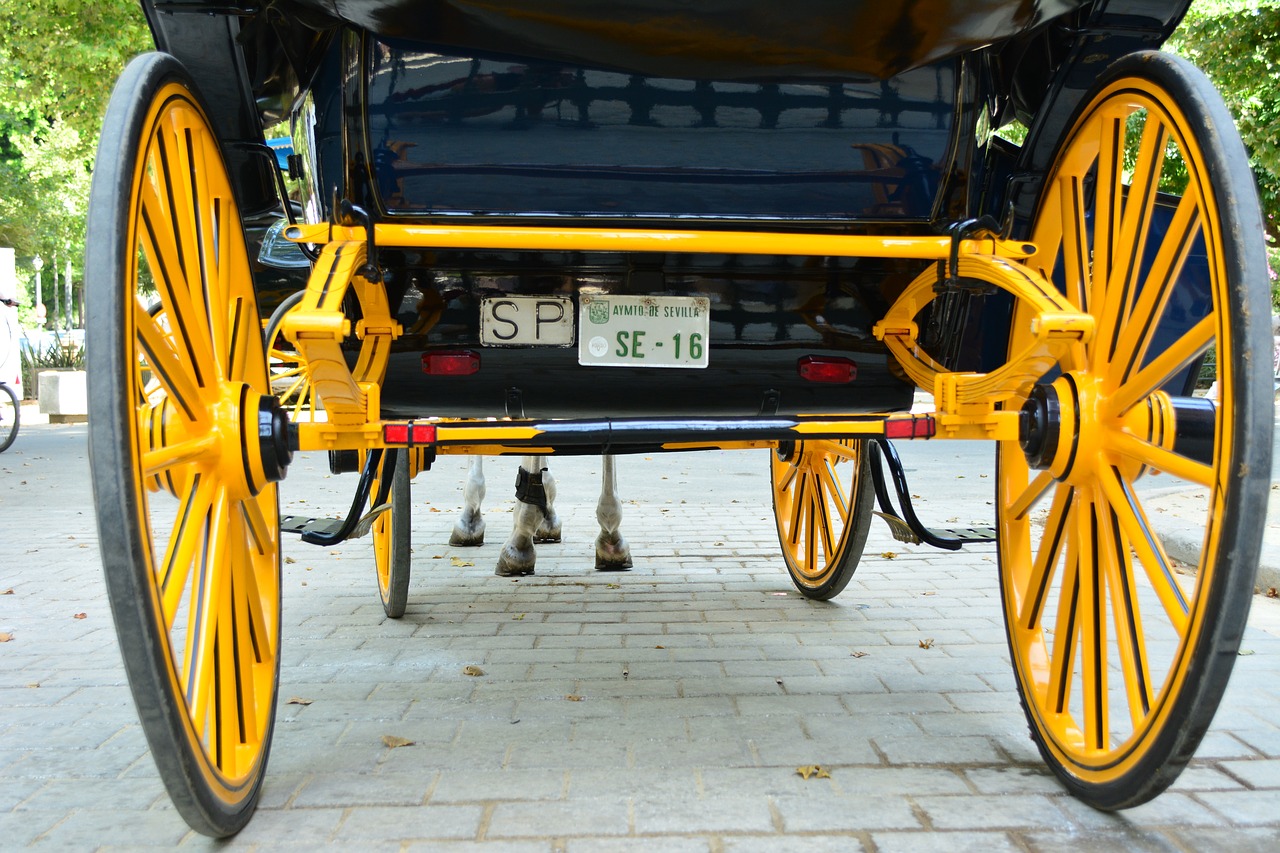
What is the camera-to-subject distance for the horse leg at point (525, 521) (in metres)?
5.15

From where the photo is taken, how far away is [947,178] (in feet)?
8.37

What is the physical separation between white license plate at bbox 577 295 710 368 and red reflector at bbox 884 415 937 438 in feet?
1.96

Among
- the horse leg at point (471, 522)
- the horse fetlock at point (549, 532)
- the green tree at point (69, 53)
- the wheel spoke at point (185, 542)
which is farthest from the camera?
the green tree at point (69, 53)

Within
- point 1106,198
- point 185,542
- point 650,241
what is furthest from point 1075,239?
point 185,542

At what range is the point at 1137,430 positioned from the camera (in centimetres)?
218

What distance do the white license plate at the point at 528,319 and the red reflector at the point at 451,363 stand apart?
0.09 metres

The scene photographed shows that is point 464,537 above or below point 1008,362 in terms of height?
below

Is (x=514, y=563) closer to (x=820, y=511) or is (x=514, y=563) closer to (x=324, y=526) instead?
(x=820, y=511)

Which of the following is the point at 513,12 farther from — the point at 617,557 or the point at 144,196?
the point at 617,557

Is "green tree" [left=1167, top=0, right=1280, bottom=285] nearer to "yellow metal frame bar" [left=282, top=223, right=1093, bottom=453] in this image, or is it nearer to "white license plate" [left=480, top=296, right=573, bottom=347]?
"yellow metal frame bar" [left=282, top=223, right=1093, bottom=453]

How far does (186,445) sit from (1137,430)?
1907 millimetres

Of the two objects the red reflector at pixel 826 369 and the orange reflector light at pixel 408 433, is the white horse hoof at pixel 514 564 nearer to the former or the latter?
the red reflector at pixel 826 369

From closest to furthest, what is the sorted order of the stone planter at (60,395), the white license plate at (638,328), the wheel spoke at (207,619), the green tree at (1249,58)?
1. the wheel spoke at (207,619)
2. the white license plate at (638,328)
3. the green tree at (1249,58)
4. the stone planter at (60,395)

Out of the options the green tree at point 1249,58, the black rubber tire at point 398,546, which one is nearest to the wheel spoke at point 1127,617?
the black rubber tire at point 398,546
